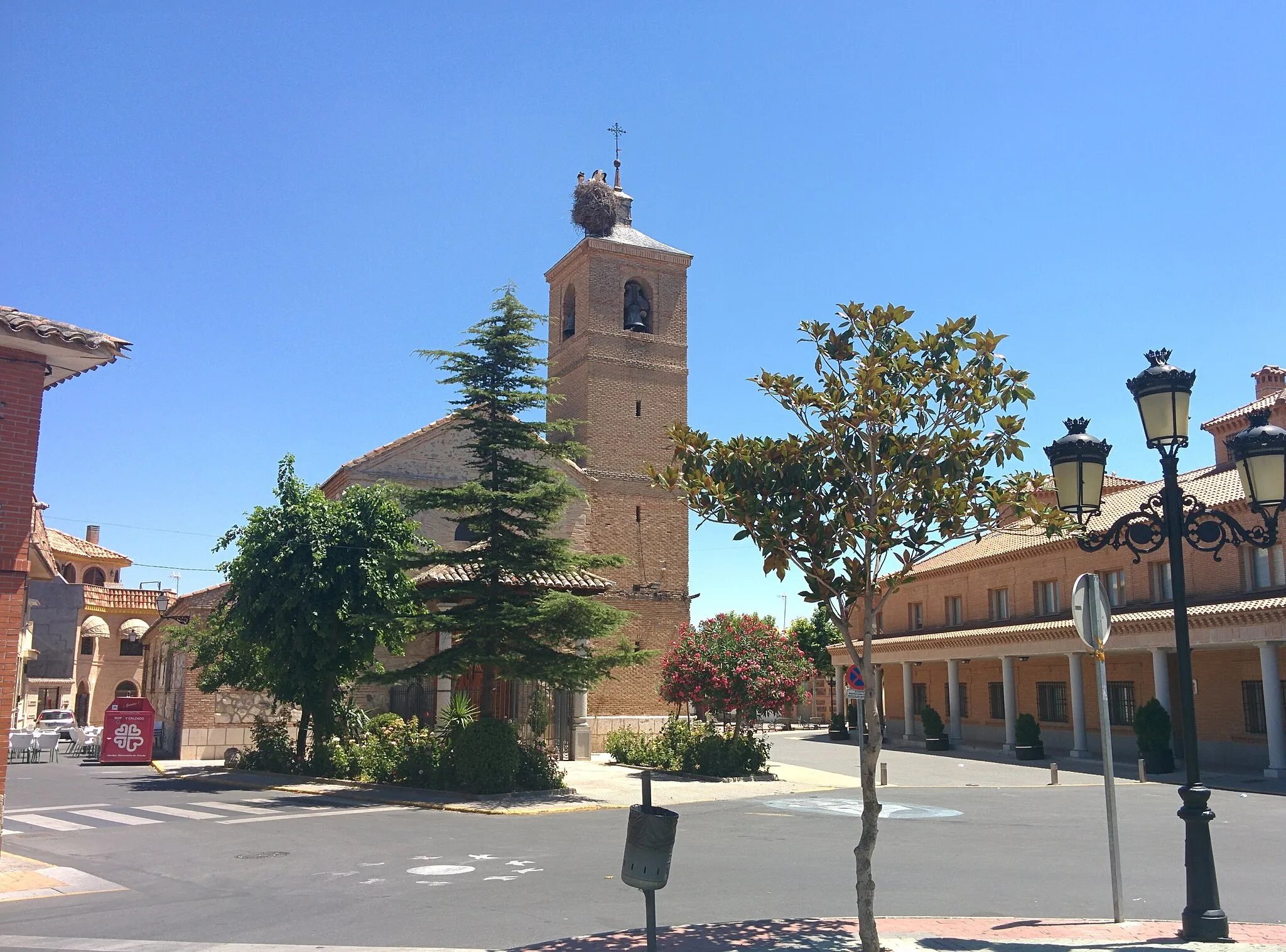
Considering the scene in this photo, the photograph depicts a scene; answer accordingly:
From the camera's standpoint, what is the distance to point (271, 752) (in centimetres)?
2459

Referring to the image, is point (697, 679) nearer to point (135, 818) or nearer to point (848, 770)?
point (848, 770)

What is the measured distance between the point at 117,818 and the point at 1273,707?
25.6m

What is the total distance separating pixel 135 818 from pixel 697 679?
1291 centimetres

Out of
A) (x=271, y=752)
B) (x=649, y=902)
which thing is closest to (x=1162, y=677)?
(x=271, y=752)

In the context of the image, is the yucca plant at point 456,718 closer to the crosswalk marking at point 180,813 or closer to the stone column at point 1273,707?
the crosswalk marking at point 180,813

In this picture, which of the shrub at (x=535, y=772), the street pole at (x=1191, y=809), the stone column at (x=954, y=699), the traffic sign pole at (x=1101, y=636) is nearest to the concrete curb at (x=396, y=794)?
the shrub at (x=535, y=772)

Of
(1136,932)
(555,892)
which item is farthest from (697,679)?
(1136,932)

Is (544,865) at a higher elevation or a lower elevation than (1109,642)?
lower

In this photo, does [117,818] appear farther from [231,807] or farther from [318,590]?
[318,590]

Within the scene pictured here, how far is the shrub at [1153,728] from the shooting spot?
2741 centimetres

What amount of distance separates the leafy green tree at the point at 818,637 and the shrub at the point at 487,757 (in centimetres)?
3851

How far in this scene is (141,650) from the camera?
204 feet

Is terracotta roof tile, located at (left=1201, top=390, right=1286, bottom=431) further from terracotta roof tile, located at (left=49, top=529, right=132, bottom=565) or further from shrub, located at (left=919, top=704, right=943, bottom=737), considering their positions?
terracotta roof tile, located at (left=49, top=529, right=132, bottom=565)

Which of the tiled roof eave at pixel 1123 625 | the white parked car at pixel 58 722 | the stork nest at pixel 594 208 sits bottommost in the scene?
the white parked car at pixel 58 722
